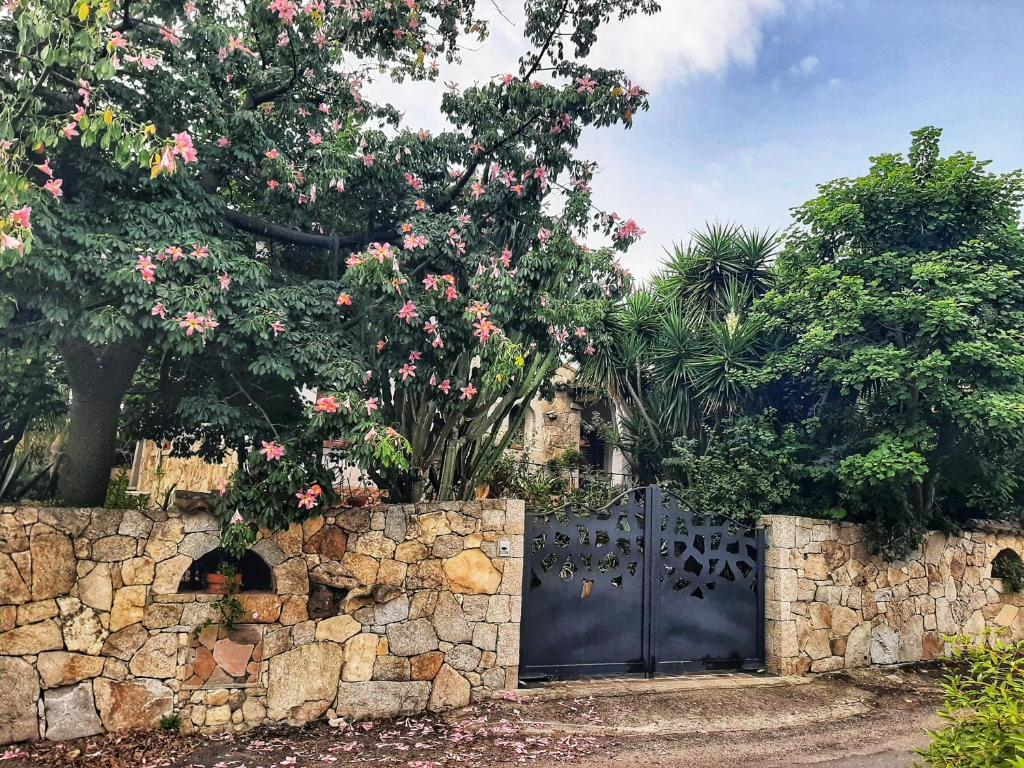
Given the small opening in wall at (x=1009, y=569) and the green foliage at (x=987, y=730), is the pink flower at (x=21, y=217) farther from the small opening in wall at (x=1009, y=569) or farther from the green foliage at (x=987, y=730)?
the small opening in wall at (x=1009, y=569)

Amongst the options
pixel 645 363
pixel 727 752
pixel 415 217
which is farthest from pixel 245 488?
pixel 645 363

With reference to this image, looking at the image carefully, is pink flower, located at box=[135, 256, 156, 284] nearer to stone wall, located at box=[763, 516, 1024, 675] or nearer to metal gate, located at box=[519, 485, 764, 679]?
metal gate, located at box=[519, 485, 764, 679]

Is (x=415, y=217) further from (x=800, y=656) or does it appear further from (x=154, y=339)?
(x=800, y=656)

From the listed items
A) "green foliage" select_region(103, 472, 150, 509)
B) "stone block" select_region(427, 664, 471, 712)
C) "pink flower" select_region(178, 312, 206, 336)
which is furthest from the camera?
"green foliage" select_region(103, 472, 150, 509)

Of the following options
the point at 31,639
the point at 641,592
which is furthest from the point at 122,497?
the point at 641,592

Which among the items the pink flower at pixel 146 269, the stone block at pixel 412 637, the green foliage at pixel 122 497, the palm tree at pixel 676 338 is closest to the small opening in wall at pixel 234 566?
the green foliage at pixel 122 497

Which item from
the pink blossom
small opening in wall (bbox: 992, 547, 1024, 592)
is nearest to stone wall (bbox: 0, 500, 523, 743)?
the pink blossom

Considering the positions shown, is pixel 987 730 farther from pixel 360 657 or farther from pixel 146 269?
pixel 146 269

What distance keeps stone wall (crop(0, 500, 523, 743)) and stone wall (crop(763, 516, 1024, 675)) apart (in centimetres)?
342

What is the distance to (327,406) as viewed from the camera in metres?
5.13

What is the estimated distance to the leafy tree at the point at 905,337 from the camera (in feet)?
25.1

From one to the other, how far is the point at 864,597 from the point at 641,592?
3211mm

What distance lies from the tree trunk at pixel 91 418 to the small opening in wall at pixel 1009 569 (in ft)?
37.3

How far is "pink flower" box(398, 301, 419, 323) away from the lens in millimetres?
5773
